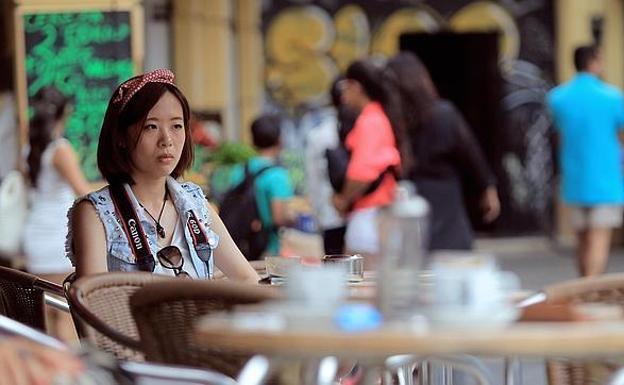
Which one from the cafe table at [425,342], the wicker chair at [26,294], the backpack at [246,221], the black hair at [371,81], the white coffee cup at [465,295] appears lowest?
the backpack at [246,221]

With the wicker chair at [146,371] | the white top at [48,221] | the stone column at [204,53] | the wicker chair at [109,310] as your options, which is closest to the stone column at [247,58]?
the stone column at [204,53]

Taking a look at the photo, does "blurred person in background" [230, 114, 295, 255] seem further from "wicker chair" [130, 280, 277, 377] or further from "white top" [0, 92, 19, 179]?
"wicker chair" [130, 280, 277, 377]

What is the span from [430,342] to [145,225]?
228 cm

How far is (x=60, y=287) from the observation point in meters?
5.61

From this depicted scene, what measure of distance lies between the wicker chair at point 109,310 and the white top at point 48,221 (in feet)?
15.5

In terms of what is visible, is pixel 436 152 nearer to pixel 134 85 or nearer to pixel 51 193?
pixel 51 193

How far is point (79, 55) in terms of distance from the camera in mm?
10836

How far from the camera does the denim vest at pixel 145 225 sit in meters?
5.61

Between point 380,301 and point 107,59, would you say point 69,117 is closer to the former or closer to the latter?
point 107,59

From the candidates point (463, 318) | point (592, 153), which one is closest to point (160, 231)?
point (463, 318)

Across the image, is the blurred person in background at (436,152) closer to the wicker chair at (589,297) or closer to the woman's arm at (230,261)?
the woman's arm at (230,261)

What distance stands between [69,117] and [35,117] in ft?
3.11

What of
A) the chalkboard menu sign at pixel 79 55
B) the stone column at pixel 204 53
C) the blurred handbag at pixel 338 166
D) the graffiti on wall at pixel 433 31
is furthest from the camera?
the graffiti on wall at pixel 433 31

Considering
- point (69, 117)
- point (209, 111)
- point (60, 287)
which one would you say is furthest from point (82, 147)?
point (60, 287)
